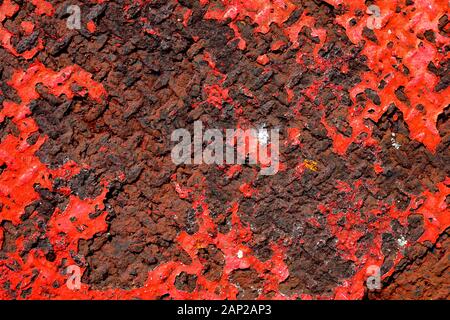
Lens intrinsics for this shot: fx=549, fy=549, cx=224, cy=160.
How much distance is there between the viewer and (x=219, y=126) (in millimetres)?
1078

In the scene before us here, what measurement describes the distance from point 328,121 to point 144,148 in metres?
0.37

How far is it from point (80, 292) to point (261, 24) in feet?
2.08

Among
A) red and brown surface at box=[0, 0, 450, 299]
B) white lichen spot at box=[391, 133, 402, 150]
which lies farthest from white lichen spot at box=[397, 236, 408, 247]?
white lichen spot at box=[391, 133, 402, 150]

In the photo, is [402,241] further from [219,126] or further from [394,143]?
[219,126]

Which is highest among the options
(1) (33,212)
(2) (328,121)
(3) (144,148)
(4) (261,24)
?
(4) (261,24)

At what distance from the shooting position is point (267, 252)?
3.60 feet

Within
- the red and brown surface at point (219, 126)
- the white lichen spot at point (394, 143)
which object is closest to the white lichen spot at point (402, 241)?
the red and brown surface at point (219, 126)

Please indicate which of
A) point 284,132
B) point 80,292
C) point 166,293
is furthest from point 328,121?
point 80,292

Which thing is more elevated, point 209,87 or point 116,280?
point 209,87

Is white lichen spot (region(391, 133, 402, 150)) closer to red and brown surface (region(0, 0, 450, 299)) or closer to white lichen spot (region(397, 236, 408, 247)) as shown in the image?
red and brown surface (region(0, 0, 450, 299))

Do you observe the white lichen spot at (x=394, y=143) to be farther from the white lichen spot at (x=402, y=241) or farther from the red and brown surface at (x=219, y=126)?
the white lichen spot at (x=402, y=241)

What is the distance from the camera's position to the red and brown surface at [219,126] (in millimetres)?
1060
